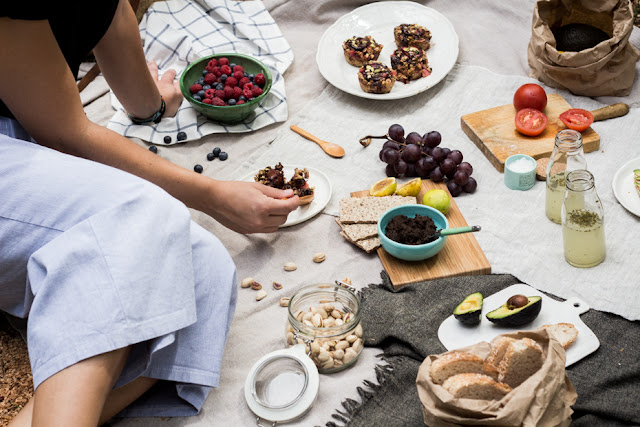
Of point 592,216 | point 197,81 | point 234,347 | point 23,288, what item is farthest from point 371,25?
point 23,288

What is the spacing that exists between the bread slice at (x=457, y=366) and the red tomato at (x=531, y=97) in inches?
50.0

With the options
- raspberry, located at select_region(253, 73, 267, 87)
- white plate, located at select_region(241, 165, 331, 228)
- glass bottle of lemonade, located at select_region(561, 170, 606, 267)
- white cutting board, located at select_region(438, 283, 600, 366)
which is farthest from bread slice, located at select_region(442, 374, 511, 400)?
raspberry, located at select_region(253, 73, 267, 87)

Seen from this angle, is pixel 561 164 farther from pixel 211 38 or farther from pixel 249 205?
pixel 211 38

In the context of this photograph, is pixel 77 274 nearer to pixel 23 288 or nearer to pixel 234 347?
pixel 23 288

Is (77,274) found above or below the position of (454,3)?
above

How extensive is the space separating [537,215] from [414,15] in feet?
3.97

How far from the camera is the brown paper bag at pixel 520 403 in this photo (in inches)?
42.9

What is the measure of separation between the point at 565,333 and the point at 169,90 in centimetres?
169

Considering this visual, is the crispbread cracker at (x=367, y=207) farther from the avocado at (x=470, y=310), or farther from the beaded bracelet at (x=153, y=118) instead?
the beaded bracelet at (x=153, y=118)

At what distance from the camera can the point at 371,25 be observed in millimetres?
2768

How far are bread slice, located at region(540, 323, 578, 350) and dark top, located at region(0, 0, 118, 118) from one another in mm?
1320

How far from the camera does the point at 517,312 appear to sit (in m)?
1.51

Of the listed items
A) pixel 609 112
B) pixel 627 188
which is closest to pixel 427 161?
pixel 627 188

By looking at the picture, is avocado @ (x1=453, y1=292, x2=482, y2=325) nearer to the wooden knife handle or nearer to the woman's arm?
the woman's arm
